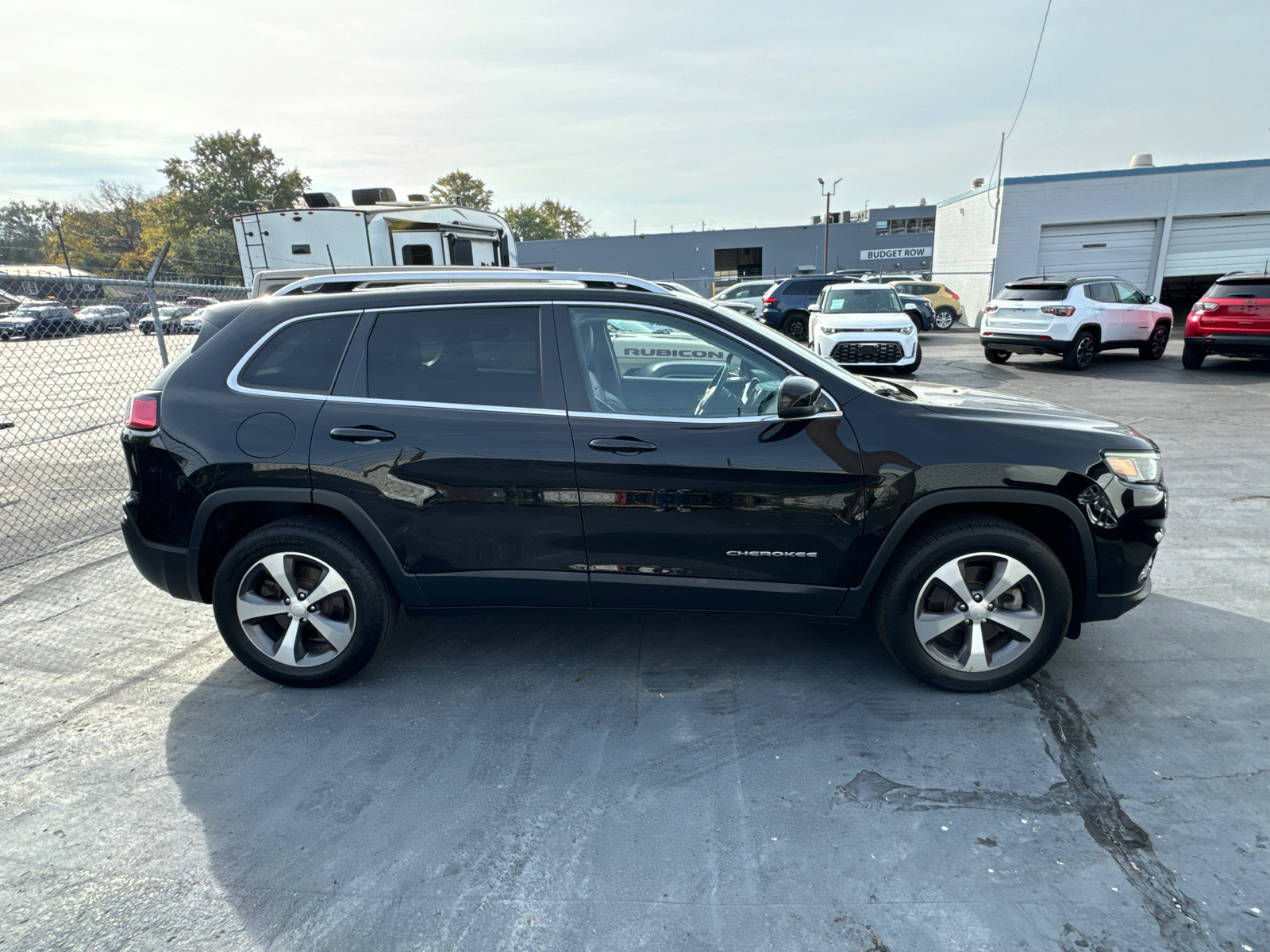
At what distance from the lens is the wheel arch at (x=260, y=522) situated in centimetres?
335

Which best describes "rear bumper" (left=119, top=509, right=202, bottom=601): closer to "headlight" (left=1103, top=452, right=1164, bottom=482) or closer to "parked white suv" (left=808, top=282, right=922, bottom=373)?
"headlight" (left=1103, top=452, right=1164, bottom=482)

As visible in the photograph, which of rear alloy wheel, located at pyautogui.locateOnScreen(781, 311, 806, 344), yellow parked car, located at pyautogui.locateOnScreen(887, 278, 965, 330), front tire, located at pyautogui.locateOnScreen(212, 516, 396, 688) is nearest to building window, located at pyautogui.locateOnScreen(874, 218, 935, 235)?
yellow parked car, located at pyautogui.locateOnScreen(887, 278, 965, 330)

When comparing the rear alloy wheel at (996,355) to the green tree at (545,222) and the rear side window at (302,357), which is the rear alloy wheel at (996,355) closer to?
the rear side window at (302,357)

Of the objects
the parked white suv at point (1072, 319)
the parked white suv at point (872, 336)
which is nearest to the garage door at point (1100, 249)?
the parked white suv at point (1072, 319)

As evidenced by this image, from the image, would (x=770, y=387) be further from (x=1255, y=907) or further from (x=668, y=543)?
(x=1255, y=907)

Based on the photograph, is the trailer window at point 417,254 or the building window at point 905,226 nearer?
the trailer window at point 417,254

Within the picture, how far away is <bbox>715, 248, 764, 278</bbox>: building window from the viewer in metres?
58.6

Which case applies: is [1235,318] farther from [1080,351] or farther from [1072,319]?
[1072,319]

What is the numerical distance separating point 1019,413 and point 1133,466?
1.67 feet

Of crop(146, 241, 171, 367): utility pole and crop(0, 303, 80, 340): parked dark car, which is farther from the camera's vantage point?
crop(0, 303, 80, 340): parked dark car

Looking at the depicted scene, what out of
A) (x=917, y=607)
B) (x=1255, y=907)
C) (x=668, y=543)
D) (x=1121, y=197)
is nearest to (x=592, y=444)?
(x=668, y=543)

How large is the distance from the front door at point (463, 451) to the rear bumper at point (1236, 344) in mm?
14178

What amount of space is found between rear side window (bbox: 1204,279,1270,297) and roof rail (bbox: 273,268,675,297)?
13504 millimetres

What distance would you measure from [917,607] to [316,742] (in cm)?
263
